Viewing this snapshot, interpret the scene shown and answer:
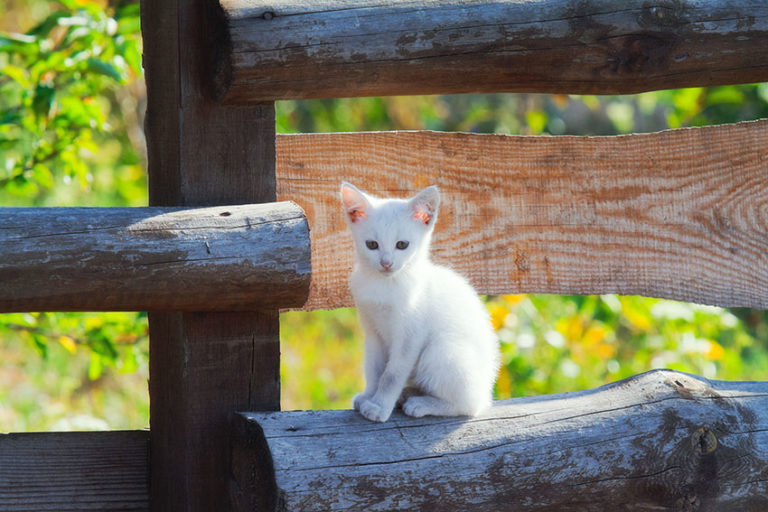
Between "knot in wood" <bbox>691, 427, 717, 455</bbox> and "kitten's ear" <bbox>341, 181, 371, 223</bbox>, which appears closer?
"knot in wood" <bbox>691, 427, 717, 455</bbox>

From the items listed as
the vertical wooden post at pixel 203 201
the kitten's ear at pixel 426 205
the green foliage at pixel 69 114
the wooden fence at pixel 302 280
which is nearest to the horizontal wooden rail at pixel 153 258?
the wooden fence at pixel 302 280

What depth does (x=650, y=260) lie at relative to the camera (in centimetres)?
238

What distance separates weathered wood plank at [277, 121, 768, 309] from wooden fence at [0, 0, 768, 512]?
0.06 meters

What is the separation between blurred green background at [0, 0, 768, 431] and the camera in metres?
2.62

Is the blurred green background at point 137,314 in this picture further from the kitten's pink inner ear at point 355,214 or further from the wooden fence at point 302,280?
the kitten's pink inner ear at point 355,214

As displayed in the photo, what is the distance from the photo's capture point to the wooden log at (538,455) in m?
1.64

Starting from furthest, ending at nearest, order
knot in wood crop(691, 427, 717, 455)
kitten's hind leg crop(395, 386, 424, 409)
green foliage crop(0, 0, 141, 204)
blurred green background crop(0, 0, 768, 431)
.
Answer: blurred green background crop(0, 0, 768, 431) < green foliage crop(0, 0, 141, 204) < kitten's hind leg crop(395, 386, 424, 409) < knot in wood crop(691, 427, 717, 455)

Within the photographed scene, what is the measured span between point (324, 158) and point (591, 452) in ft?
3.22

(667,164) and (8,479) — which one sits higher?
(667,164)

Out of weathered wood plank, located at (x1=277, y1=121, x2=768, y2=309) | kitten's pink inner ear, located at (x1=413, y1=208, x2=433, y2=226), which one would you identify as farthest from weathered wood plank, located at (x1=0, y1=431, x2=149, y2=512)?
kitten's pink inner ear, located at (x1=413, y1=208, x2=433, y2=226)

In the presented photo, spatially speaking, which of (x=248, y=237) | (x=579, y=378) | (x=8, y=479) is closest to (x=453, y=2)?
(x=248, y=237)

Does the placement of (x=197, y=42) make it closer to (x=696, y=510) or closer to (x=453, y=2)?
(x=453, y=2)

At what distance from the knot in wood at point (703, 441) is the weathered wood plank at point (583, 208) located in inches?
22.4

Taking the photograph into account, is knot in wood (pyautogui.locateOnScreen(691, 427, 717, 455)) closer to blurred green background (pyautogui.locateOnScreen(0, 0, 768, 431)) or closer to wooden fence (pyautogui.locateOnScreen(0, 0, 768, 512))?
wooden fence (pyautogui.locateOnScreen(0, 0, 768, 512))
